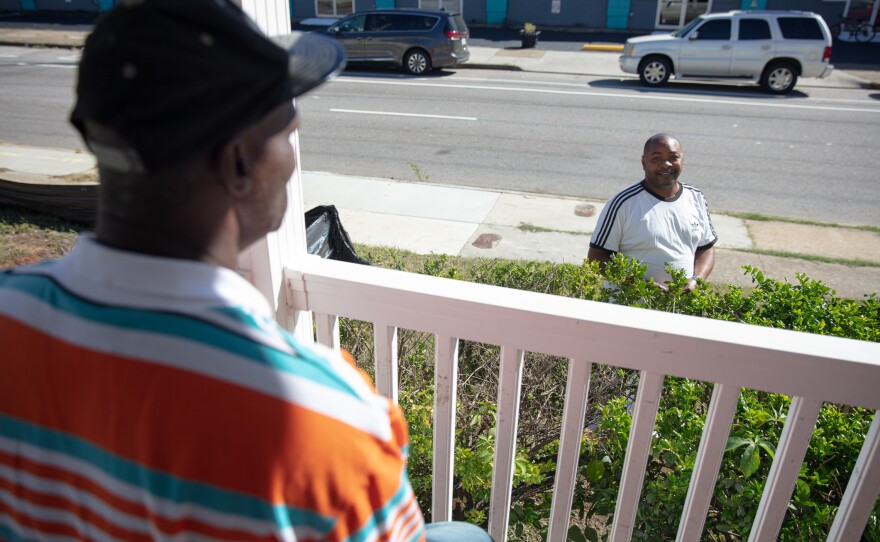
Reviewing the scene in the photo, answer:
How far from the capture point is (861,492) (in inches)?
67.4

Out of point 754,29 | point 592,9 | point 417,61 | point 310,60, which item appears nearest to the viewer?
point 310,60

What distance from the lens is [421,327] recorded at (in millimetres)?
1944

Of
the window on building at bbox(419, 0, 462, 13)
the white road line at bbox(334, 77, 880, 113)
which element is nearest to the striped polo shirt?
the white road line at bbox(334, 77, 880, 113)

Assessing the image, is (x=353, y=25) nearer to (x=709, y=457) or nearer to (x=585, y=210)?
(x=585, y=210)

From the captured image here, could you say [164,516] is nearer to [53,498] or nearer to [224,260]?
[53,498]

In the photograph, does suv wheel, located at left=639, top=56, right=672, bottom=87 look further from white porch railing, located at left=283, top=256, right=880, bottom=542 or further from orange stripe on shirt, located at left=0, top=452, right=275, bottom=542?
orange stripe on shirt, located at left=0, top=452, right=275, bottom=542

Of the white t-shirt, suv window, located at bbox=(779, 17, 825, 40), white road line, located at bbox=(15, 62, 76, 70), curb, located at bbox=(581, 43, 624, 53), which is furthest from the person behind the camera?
curb, located at bbox=(581, 43, 624, 53)

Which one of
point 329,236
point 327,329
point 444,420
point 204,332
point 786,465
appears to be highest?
point 204,332

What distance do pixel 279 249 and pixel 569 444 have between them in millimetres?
1042

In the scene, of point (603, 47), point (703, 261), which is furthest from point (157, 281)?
point (603, 47)

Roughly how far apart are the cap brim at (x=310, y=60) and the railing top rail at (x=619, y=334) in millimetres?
869

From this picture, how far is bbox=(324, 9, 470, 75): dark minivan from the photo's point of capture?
17609 mm

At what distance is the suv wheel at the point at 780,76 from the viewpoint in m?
15.3

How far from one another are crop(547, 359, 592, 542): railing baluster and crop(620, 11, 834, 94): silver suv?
15.7 m
